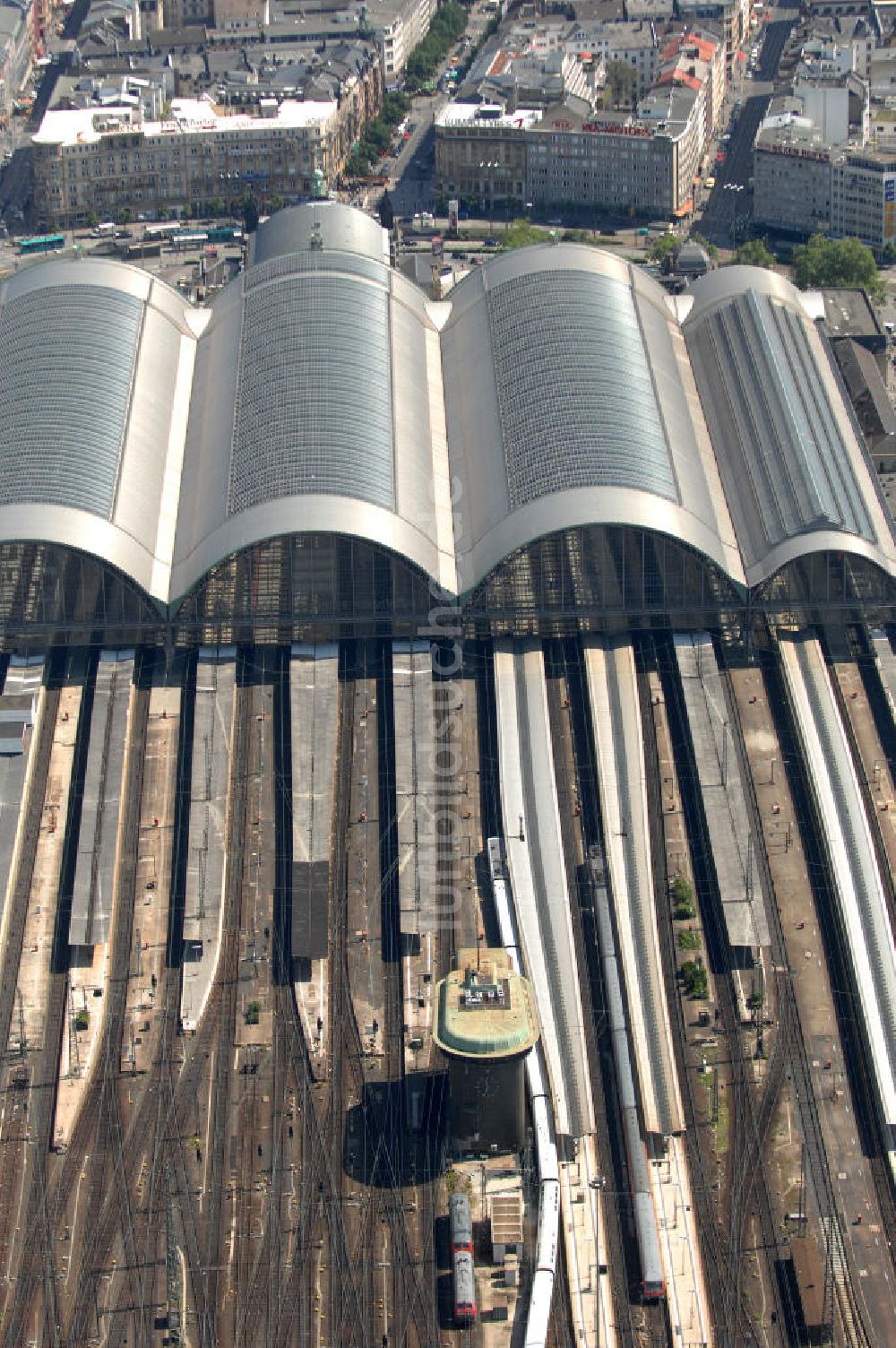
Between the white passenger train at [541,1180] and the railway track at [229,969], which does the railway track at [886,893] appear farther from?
the railway track at [229,969]

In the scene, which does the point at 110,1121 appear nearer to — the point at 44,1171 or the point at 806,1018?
the point at 44,1171

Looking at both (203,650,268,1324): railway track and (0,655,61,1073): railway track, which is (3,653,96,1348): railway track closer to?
(0,655,61,1073): railway track

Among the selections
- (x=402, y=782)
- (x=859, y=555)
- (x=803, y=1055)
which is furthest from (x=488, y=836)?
(x=859, y=555)

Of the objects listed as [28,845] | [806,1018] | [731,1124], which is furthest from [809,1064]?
[28,845]

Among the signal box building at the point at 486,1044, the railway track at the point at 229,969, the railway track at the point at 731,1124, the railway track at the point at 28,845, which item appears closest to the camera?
the railway track at the point at 731,1124

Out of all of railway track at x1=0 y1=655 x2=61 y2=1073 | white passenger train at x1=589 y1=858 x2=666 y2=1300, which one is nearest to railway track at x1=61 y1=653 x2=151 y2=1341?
railway track at x1=0 y1=655 x2=61 y2=1073

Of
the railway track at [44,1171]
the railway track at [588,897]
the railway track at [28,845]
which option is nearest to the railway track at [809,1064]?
the railway track at [588,897]

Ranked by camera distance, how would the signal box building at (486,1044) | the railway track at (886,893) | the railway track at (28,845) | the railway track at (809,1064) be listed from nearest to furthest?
the railway track at (809,1064) → the signal box building at (486,1044) → the railway track at (886,893) → the railway track at (28,845)
